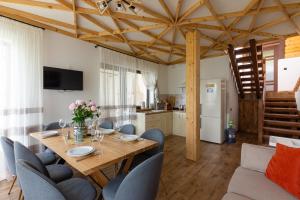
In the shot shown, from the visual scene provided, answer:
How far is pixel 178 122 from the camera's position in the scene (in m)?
5.34

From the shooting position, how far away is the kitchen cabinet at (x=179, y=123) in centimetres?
522

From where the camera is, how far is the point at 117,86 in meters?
4.28

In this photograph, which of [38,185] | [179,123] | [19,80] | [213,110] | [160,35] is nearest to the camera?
[38,185]

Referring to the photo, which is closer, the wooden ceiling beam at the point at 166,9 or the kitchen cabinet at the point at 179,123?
the wooden ceiling beam at the point at 166,9

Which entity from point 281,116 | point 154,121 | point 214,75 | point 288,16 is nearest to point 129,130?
point 154,121

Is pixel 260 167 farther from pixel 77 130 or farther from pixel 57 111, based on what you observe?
pixel 57 111

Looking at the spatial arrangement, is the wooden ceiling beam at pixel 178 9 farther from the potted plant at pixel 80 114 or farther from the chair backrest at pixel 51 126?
the chair backrest at pixel 51 126

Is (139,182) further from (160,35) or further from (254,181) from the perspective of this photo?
(160,35)

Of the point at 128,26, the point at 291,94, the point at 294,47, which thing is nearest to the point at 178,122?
the point at 128,26

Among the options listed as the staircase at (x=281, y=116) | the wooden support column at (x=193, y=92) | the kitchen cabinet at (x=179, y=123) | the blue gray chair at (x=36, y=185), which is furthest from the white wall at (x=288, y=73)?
the blue gray chair at (x=36, y=185)

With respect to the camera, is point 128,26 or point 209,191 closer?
point 209,191

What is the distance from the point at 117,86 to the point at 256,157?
342cm

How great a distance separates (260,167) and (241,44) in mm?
3727

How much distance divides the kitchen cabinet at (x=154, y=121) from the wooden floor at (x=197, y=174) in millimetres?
879
